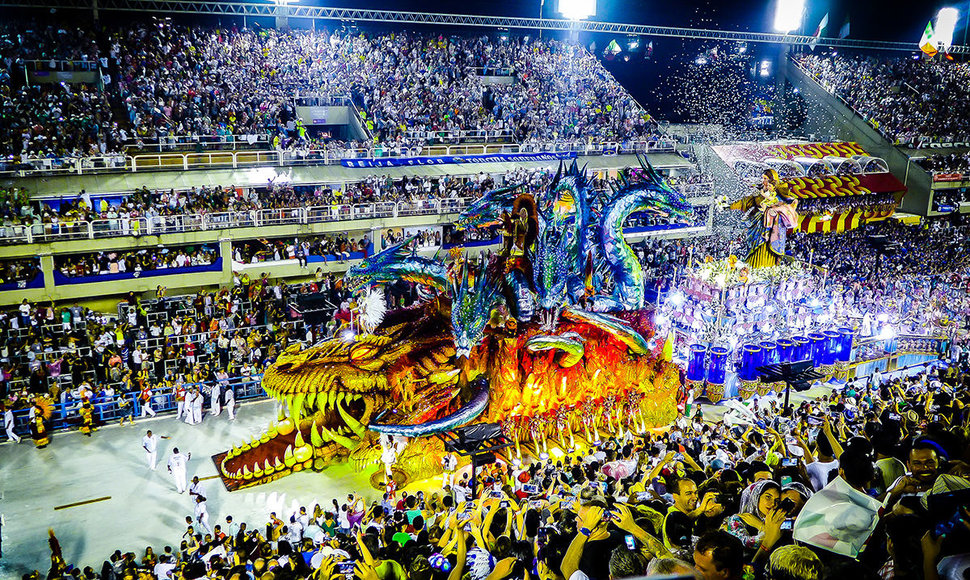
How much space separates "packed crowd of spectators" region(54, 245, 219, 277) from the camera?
61.7 feet

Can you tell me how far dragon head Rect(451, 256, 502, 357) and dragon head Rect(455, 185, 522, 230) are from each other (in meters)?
1.67

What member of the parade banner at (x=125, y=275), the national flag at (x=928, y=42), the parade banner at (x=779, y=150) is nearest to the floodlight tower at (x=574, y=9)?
the parade banner at (x=779, y=150)

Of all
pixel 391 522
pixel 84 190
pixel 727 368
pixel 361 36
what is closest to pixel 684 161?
pixel 361 36

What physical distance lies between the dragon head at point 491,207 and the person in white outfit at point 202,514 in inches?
254

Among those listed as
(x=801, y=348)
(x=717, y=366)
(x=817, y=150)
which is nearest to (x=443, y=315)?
(x=717, y=366)

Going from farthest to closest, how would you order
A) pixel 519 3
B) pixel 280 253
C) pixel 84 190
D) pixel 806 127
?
1. pixel 806 127
2. pixel 519 3
3. pixel 280 253
4. pixel 84 190

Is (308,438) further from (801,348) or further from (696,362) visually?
(801,348)

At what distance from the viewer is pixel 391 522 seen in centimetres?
856

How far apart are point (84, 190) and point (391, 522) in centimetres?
1587

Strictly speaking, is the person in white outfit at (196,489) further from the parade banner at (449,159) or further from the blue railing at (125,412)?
the parade banner at (449,159)

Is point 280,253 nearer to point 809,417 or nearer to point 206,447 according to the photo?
point 206,447

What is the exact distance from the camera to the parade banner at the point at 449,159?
24500 mm

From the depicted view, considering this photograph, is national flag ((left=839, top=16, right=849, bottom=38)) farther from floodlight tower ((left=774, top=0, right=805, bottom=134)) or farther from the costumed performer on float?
the costumed performer on float

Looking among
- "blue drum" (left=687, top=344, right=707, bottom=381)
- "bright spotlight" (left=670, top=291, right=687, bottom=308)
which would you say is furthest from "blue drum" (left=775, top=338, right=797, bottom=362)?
"bright spotlight" (left=670, top=291, right=687, bottom=308)
